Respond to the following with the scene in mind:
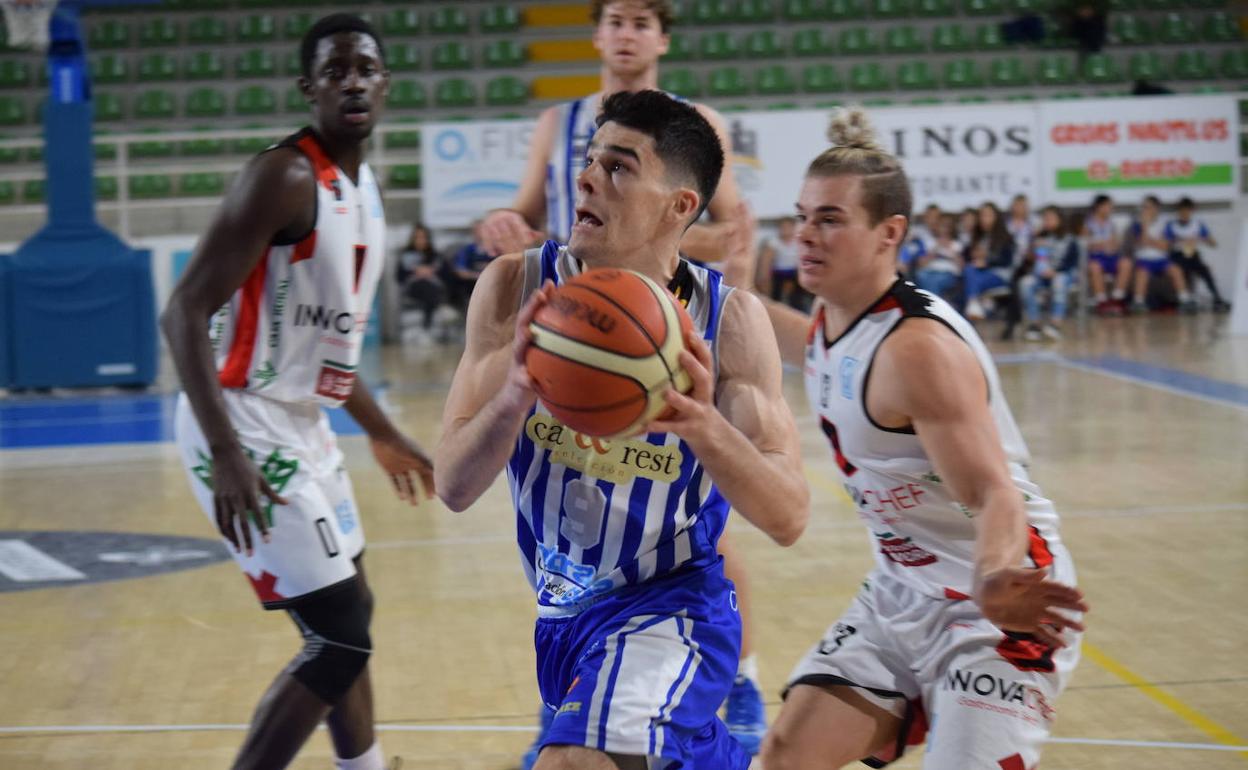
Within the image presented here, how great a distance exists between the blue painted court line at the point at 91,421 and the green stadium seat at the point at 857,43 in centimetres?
1205

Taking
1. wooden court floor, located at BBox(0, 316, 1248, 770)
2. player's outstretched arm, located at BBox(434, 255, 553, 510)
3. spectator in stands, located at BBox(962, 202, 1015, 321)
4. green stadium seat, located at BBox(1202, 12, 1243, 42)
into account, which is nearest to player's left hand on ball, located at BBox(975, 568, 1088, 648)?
player's outstretched arm, located at BBox(434, 255, 553, 510)

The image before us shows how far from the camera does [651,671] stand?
256 centimetres

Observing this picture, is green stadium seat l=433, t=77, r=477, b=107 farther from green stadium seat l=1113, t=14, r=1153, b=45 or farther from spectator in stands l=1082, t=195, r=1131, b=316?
green stadium seat l=1113, t=14, r=1153, b=45

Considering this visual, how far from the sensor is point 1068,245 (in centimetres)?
1667

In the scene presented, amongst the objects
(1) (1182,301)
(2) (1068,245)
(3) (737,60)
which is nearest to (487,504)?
(2) (1068,245)

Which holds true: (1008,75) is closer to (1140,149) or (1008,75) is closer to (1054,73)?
(1054,73)

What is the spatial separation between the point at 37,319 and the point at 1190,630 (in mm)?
10459

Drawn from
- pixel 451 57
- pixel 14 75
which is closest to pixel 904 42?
pixel 451 57

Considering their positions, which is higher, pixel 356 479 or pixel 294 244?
pixel 294 244

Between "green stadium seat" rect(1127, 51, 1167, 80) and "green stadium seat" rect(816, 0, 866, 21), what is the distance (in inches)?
156

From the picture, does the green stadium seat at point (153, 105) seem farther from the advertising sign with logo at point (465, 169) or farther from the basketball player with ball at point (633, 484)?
the basketball player with ball at point (633, 484)

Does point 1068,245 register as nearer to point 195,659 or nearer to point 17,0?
point 17,0

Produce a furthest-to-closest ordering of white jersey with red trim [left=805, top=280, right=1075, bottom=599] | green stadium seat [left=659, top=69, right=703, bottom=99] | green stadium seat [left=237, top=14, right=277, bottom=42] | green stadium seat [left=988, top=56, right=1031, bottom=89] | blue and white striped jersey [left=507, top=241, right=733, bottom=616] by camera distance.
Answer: green stadium seat [left=237, top=14, right=277, bottom=42] < green stadium seat [left=988, top=56, right=1031, bottom=89] < green stadium seat [left=659, top=69, right=703, bottom=99] < white jersey with red trim [left=805, top=280, right=1075, bottom=599] < blue and white striped jersey [left=507, top=241, right=733, bottom=616]

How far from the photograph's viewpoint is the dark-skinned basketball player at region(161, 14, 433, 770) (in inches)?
123
